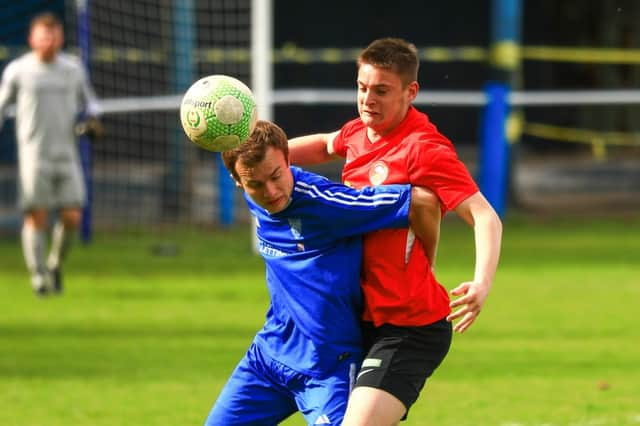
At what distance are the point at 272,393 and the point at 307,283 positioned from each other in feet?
1.51

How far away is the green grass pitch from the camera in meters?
7.91

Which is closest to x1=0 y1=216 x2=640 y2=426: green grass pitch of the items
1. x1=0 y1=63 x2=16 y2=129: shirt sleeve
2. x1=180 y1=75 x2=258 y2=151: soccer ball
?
x1=0 y1=63 x2=16 y2=129: shirt sleeve

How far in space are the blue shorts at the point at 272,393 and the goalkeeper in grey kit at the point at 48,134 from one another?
7.28 m

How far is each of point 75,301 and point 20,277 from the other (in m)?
1.66

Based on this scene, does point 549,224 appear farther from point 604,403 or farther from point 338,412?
point 338,412

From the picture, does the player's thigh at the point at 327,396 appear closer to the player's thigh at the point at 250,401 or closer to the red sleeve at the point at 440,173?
Answer: the player's thigh at the point at 250,401

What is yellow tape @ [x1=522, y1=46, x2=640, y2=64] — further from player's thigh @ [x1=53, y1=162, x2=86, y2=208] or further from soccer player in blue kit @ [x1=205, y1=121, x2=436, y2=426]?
soccer player in blue kit @ [x1=205, y1=121, x2=436, y2=426]

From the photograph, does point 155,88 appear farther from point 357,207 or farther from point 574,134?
point 357,207

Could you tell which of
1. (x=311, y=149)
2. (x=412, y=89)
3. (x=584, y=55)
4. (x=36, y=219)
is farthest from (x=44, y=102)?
(x=584, y=55)

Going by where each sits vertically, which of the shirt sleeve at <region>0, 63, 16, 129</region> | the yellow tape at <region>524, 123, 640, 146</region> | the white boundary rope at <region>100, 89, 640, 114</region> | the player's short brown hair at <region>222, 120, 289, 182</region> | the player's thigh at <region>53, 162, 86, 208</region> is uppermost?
the player's short brown hair at <region>222, 120, 289, 182</region>

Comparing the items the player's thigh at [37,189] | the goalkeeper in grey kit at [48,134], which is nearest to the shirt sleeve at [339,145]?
the goalkeeper in grey kit at [48,134]

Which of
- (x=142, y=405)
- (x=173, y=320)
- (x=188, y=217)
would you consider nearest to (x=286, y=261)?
(x=142, y=405)

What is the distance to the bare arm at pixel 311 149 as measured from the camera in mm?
5809

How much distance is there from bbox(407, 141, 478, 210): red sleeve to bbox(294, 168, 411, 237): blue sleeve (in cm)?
8
